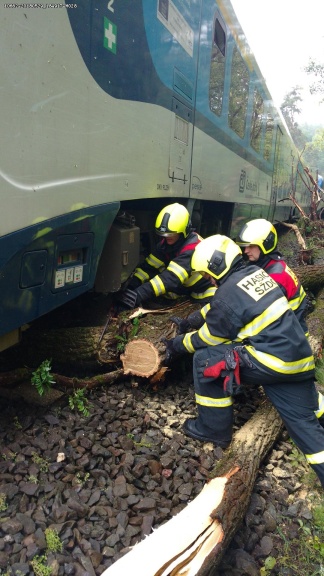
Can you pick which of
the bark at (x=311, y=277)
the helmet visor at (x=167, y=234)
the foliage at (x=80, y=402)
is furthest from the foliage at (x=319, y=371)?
the foliage at (x=80, y=402)

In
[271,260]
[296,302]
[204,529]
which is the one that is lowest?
[204,529]

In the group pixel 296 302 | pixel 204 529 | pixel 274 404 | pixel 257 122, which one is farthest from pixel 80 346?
pixel 257 122

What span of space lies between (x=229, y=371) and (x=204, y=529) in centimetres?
109

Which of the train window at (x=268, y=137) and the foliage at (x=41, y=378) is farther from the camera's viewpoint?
the train window at (x=268, y=137)

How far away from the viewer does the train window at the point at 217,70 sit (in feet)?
16.0

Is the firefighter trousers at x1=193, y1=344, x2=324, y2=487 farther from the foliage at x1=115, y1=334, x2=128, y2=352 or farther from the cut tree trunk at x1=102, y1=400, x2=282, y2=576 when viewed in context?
the foliage at x1=115, y1=334, x2=128, y2=352

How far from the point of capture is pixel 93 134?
263cm

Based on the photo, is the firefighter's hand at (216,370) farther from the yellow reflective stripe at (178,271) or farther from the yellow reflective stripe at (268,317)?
the yellow reflective stripe at (178,271)

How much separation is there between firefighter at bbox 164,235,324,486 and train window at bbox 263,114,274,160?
20.7 feet

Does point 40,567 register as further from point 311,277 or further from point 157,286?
point 311,277

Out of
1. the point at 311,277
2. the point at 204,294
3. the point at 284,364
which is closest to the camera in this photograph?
the point at 284,364

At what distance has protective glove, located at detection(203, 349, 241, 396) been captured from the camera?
288 centimetres

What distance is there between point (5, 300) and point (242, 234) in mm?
2493

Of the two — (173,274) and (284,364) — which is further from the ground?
(173,274)
